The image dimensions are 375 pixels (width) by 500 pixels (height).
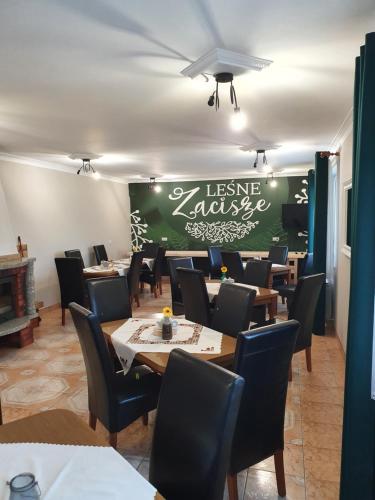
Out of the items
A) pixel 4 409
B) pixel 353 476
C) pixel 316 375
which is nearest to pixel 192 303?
pixel 316 375

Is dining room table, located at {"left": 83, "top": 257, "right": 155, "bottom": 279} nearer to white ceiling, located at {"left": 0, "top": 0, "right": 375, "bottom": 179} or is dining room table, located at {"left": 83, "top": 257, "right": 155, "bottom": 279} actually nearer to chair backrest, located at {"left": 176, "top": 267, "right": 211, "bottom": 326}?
white ceiling, located at {"left": 0, "top": 0, "right": 375, "bottom": 179}

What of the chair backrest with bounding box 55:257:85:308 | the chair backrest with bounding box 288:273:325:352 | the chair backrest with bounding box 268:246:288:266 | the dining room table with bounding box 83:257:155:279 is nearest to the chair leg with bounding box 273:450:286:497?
the chair backrest with bounding box 288:273:325:352

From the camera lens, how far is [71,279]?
4.90m

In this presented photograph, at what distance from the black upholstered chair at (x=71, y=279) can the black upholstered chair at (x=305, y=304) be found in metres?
2.95

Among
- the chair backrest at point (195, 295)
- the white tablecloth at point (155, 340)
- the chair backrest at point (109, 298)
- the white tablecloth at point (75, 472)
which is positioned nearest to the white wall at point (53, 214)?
the chair backrest at point (109, 298)

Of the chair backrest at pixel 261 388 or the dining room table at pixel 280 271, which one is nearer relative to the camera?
the chair backrest at pixel 261 388

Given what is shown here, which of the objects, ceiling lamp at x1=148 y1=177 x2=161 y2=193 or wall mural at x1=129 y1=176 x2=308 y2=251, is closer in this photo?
wall mural at x1=129 y1=176 x2=308 y2=251

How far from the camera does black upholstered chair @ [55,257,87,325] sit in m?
4.84

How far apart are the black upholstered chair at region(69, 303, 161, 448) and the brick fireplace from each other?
2.35m

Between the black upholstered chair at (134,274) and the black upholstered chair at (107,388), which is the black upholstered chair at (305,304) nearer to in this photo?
the black upholstered chair at (107,388)

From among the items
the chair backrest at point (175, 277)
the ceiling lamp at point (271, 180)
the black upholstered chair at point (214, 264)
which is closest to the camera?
the chair backrest at point (175, 277)

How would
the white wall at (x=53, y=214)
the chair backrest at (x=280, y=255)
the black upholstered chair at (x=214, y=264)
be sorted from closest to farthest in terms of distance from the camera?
the white wall at (x=53, y=214)
the chair backrest at (x=280, y=255)
the black upholstered chair at (x=214, y=264)

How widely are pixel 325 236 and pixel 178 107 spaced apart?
246cm

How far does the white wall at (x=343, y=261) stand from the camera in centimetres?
361
